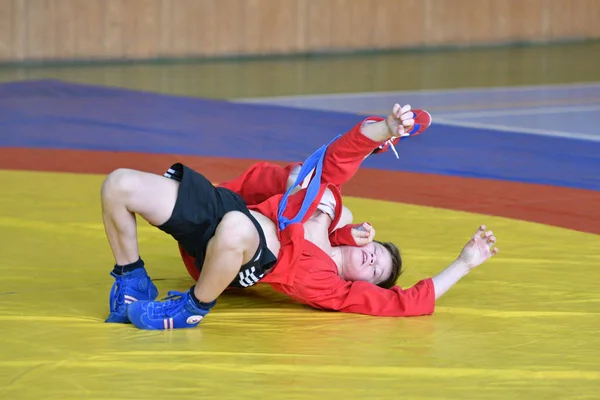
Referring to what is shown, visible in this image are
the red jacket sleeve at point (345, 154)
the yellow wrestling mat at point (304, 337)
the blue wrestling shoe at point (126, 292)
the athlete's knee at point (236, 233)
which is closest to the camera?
the yellow wrestling mat at point (304, 337)

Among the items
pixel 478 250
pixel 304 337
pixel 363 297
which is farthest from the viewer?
pixel 478 250

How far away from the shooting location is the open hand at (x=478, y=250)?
3.00m

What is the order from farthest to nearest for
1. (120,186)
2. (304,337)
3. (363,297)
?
(363,297), (120,186), (304,337)

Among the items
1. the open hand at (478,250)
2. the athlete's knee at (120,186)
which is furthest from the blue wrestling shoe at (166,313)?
the open hand at (478,250)

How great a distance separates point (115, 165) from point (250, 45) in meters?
6.35

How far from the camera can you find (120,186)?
9.18ft

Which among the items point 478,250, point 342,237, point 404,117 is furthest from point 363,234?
point 404,117

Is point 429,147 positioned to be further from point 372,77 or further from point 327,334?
point 372,77

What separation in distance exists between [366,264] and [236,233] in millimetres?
489

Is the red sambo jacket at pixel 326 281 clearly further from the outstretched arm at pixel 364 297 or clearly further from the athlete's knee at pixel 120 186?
the athlete's knee at pixel 120 186

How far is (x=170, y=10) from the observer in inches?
428

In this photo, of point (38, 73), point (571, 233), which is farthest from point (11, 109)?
point (571, 233)

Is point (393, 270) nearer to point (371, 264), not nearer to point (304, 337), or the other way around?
point (371, 264)

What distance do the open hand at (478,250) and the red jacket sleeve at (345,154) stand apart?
1.24 feet
